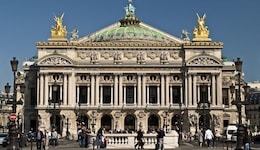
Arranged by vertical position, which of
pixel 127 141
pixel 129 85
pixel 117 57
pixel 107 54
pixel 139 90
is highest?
pixel 107 54

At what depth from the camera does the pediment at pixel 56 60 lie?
109875mm

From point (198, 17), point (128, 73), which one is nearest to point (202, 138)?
point (128, 73)

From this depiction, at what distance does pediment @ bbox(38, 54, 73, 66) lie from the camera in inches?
4326

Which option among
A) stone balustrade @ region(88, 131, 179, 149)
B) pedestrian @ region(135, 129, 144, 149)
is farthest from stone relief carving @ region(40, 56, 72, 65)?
pedestrian @ region(135, 129, 144, 149)

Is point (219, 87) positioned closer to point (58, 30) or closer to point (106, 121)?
point (106, 121)

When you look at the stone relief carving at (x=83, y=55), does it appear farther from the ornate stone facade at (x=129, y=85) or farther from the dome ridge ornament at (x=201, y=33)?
the dome ridge ornament at (x=201, y=33)

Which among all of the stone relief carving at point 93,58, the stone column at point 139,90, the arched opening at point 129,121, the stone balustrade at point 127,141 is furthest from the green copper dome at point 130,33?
the stone balustrade at point 127,141

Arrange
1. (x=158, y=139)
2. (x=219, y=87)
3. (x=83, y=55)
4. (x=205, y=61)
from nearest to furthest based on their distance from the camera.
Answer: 1. (x=158, y=139)
2. (x=219, y=87)
3. (x=205, y=61)
4. (x=83, y=55)

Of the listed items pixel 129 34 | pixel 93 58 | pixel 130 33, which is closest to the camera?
pixel 93 58

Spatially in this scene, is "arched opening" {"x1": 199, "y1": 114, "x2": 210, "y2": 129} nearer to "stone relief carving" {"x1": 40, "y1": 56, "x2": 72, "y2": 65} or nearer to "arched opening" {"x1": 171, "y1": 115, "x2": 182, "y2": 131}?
"arched opening" {"x1": 171, "y1": 115, "x2": 182, "y2": 131}

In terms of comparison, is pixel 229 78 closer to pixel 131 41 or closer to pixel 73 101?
pixel 131 41

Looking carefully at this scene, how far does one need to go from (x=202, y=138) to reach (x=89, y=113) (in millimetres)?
47205

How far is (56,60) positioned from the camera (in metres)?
110

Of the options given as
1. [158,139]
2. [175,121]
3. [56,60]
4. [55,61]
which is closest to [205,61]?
[175,121]
